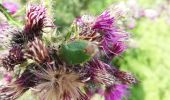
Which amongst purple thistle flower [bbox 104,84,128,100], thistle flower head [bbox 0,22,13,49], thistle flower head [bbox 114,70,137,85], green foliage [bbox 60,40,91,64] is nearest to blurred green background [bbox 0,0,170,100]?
purple thistle flower [bbox 104,84,128,100]

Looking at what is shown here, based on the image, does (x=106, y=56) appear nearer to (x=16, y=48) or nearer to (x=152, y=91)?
(x=16, y=48)

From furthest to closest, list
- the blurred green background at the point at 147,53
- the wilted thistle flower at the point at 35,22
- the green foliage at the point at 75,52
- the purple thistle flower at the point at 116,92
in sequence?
the blurred green background at the point at 147,53 → the purple thistle flower at the point at 116,92 → the wilted thistle flower at the point at 35,22 → the green foliage at the point at 75,52

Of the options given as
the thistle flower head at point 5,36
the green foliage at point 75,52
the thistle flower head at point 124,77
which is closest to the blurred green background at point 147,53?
the thistle flower head at point 124,77

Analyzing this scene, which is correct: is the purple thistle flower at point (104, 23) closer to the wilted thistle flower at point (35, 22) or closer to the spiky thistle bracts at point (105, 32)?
the spiky thistle bracts at point (105, 32)

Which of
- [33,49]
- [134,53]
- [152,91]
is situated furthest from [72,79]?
[134,53]

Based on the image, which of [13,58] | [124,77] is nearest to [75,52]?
[13,58]

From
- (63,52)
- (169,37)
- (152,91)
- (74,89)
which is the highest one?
(63,52)
